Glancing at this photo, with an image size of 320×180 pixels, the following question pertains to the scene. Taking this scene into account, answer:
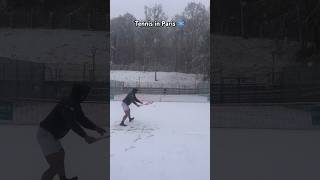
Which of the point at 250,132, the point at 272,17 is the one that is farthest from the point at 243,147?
the point at 272,17

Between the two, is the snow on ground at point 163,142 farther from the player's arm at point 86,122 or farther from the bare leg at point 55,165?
the bare leg at point 55,165

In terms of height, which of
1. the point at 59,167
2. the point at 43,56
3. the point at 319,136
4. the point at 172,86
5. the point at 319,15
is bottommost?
the point at 59,167

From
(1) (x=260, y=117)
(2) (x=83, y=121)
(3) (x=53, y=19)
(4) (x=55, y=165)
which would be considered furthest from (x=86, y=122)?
(1) (x=260, y=117)

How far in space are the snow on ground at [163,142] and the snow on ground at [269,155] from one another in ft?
0.76

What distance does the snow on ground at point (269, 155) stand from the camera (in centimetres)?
339

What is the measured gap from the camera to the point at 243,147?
3586mm

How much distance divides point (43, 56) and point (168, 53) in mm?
1035

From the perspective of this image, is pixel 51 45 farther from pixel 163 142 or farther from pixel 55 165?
pixel 163 142

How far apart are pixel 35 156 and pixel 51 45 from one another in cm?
87

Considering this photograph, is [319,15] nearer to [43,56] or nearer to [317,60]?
[317,60]

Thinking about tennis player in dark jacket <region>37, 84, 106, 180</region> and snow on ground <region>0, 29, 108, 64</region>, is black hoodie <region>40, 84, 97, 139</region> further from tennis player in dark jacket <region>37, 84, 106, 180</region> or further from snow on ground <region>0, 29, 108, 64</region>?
snow on ground <region>0, 29, 108, 64</region>

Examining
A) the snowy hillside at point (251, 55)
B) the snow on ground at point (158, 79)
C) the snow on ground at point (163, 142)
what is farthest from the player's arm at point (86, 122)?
the snowy hillside at point (251, 55)

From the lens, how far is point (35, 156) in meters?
3.54

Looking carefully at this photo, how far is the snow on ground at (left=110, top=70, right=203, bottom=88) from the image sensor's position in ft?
10.6
